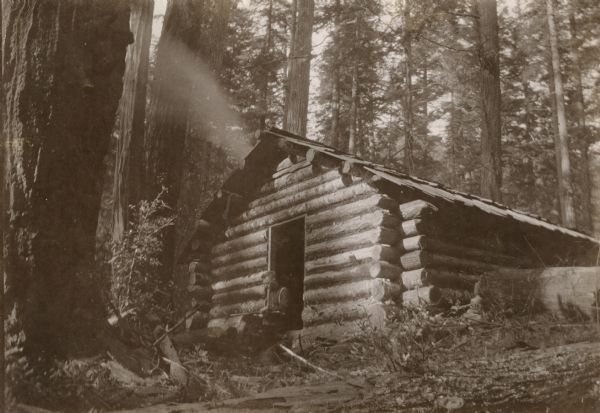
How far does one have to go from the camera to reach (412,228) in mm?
8695

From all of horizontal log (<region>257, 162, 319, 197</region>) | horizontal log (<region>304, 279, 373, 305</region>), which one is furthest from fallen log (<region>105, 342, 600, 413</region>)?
horizontal log (<region>257, 162, 319, 197</region>)

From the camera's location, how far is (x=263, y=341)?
980 cm

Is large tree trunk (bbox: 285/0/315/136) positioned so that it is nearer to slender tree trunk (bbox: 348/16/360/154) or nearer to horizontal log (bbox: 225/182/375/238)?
horizontal log (bbox: 225/182/375/238)

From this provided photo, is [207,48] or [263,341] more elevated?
[207,48]

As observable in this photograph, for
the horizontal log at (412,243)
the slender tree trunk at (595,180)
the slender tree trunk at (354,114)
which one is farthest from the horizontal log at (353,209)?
the slender tree trunk at (595,180)

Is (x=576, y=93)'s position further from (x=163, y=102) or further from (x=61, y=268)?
(x=61, y=268)

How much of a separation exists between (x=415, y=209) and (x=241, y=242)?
4.67m

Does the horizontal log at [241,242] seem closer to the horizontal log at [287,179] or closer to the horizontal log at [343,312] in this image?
the horizontal log at [287,179]

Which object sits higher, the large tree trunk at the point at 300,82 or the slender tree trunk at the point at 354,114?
the slender tree trunk at the point at 354,114

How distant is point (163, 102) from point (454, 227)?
6814 millimetres

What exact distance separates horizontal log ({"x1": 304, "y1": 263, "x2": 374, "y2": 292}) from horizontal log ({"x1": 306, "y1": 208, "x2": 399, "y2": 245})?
653mm

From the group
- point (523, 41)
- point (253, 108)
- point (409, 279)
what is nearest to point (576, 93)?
point (523, 41)

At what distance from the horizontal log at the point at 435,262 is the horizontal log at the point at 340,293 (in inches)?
27.2

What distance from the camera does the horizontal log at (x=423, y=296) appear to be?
8.11 meters
